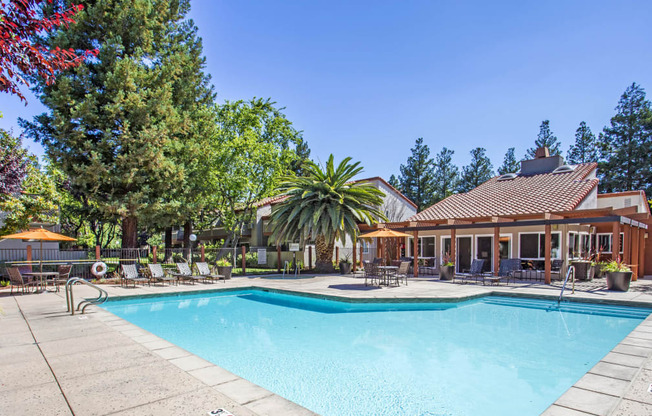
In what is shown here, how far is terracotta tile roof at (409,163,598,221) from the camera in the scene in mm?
17359

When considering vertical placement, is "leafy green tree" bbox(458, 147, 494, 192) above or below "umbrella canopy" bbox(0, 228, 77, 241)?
above

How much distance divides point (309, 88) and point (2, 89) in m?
18.0

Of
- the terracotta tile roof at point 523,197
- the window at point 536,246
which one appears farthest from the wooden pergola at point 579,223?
the window at point 536,246

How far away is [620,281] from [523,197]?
7784 millimetres

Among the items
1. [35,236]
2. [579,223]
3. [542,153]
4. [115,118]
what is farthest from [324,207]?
[542,153]

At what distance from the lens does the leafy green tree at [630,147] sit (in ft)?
113

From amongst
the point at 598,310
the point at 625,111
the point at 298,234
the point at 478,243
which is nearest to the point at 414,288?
the point at 598,310

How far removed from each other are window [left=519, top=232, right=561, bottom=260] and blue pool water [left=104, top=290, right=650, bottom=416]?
6726 millimetres

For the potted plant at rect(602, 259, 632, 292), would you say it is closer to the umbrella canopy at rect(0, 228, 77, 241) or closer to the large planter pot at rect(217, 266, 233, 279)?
the large planter pot at rect(217, 266, 233, 279)

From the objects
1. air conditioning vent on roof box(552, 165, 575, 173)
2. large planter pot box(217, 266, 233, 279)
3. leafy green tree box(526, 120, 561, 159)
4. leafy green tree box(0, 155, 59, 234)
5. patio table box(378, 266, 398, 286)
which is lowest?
large planter pot box(217, 266, 233, 279)

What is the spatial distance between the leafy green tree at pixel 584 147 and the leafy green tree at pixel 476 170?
26.9 feet

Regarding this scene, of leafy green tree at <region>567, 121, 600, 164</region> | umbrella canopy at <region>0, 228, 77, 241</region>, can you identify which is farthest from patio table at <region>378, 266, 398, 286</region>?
leafy green tree at <region>567, 121, 600, 164</region>

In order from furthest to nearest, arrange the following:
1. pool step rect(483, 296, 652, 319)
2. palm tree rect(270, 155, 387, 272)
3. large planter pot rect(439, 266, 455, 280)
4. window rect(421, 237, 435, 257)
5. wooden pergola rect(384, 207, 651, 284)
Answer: window rect(421, 237, 435, 257)
palm tree rect(270, 155, 387, 272)
large planter pot rect(439, 266, 455, 280)
wooden pergola rect(384, 207, 651, 284)
pool step rect(483, 296, 652, 319)

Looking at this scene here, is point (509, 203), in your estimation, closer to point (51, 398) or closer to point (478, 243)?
Answer: point (478, 243)
